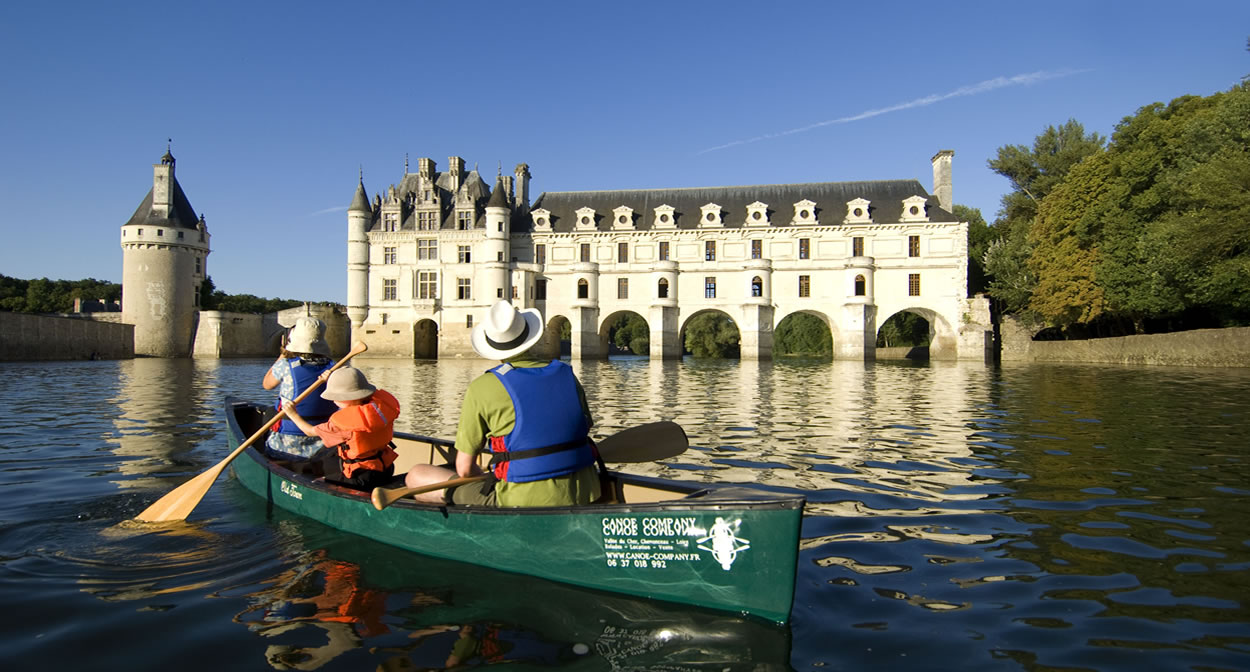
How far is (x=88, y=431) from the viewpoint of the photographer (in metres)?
11.7

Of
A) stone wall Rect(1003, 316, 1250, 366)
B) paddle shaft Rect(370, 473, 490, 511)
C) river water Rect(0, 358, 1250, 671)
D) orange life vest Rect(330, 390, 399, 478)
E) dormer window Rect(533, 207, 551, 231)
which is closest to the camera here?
river water Rect(0, 358, 1250, 671)

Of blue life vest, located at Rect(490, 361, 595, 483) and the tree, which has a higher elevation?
the tree

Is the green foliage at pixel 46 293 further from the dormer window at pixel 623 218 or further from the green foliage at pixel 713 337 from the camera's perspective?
the green foliage at pixel 713 337

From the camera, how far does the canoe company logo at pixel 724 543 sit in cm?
396

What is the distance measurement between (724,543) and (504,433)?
1.54 metres

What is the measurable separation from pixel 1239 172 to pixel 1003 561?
86.9 ft

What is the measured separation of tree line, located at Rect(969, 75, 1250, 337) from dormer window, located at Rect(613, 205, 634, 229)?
2162cm

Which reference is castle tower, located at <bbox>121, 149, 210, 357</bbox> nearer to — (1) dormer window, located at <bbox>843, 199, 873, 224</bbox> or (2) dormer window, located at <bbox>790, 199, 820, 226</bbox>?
(2) dormer window, located at <bbox>790, 199, 820, 226</bbox>

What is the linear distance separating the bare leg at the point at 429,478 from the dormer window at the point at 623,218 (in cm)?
4304

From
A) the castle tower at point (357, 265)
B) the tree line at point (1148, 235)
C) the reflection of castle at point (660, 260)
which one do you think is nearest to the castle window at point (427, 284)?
the reflection of castle at point (660, 260)

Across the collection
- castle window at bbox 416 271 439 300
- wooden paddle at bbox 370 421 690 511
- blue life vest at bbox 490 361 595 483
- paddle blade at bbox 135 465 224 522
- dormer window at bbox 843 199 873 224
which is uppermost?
dormer window at bbox 843 199 873 224

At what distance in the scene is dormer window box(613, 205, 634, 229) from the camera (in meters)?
48.0

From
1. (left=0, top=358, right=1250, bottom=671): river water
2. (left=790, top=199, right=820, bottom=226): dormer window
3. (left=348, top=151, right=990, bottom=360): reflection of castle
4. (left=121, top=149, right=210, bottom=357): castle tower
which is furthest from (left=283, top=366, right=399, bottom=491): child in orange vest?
(left=121, top=149, right=210, bottom=357): castle tower

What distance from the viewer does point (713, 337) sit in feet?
210
